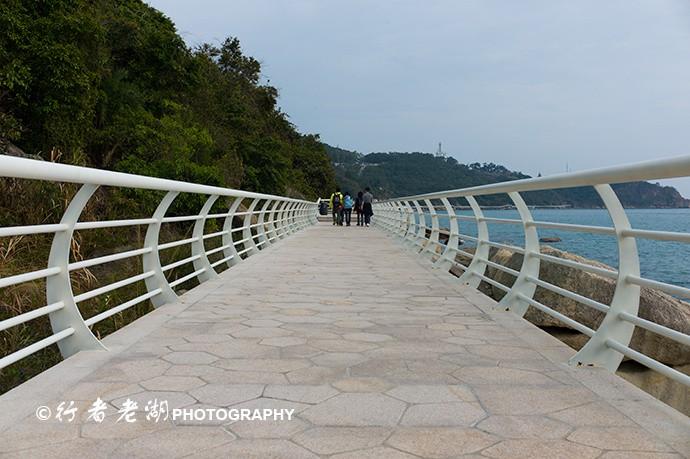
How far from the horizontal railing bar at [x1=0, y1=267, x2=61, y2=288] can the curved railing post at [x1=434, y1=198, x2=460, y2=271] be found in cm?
523

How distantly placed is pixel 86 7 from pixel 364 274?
18.0 m

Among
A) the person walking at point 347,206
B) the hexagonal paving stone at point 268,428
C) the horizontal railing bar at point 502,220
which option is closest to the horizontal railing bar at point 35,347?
the hexagonal paving stone at point 268,428

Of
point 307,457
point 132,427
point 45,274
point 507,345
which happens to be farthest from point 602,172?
point 45,274

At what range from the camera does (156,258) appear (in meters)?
4.98

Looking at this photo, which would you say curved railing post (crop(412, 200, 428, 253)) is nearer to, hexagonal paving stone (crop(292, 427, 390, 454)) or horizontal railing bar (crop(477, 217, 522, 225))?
horizontal railing bar (crop(477, 217, 522, 225))

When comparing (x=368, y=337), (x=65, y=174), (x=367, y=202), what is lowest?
(x=368, y=337)

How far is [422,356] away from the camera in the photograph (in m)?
3.75

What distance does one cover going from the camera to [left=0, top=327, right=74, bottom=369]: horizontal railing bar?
262 cm

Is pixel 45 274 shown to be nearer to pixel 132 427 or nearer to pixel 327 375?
pixel 132 427

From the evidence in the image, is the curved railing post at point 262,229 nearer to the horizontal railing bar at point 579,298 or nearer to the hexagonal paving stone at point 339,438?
the horizontal railing bar at point 579,298

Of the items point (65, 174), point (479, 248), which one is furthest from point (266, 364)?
point (479, 248)

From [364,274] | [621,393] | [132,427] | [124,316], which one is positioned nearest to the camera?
[132,427]

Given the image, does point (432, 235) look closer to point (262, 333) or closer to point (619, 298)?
point (262, 333)

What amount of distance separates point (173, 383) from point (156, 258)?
2.04 metres
